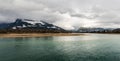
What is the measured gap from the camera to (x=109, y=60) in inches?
1307

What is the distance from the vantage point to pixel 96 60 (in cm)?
3316

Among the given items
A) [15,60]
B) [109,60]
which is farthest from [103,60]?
[15,60]

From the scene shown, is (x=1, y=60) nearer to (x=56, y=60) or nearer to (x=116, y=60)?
(x=56, y=60)

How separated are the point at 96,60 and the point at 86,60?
2.22 meters

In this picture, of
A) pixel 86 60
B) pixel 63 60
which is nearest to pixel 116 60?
pixel 86 60

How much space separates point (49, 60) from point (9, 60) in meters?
9.15

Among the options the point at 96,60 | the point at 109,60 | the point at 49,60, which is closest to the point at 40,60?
the point at 49,60

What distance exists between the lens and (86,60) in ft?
109

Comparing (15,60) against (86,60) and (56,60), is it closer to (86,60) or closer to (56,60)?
(56,60)

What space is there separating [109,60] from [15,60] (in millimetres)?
21360

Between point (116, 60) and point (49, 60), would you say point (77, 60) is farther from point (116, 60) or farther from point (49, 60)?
point (116, 60)

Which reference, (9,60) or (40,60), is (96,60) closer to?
(40,60)

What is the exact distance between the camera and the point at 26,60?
109 ft

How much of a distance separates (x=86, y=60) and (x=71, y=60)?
11.1ft
